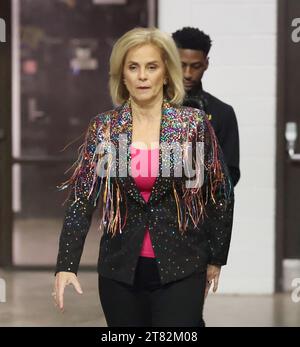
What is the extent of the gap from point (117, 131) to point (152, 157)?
183mm

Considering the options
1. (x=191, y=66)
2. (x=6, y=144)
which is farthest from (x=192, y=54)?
(x=6, y=144)

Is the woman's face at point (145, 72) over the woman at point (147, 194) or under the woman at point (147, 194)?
over

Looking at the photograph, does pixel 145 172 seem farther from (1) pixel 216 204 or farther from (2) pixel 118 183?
(1) pixel 216 204

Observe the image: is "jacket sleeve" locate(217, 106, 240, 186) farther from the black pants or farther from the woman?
the black pants

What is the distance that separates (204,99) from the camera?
4562 mm

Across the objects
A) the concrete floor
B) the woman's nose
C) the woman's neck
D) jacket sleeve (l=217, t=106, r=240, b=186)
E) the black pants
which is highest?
the woman's nose

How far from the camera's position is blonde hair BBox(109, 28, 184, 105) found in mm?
3537

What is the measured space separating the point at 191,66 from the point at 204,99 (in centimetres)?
19

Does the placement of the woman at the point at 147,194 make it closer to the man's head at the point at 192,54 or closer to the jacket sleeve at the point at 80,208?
the jacket sleeve at the point at 80,208

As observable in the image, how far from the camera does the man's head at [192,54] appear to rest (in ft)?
15.0

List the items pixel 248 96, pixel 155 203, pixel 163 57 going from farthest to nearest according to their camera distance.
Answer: pixel 248 96 → pixel 163 57 → pixel 155 203

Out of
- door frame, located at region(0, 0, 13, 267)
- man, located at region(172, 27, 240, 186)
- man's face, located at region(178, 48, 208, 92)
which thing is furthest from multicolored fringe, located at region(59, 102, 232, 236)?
door frame, located at region(0, 0, 13, 267)

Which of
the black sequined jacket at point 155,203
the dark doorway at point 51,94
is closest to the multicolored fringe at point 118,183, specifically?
the black sequined jacket at point 155,203

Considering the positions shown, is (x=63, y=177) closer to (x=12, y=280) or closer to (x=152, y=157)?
(x=12, y=280)
